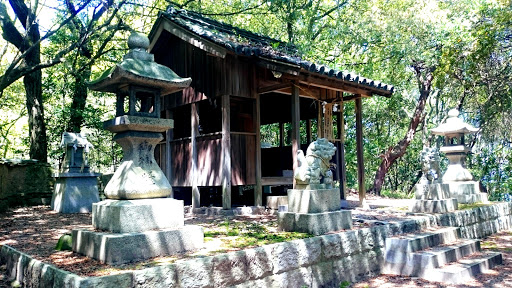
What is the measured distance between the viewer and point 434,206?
902 cm

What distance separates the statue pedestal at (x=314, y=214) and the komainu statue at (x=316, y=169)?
166mm

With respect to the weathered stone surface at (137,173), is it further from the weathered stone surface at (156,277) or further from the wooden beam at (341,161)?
the wooden beam at (341,161)

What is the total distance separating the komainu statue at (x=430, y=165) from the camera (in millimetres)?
9805

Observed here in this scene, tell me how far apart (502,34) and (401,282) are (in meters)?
8.51

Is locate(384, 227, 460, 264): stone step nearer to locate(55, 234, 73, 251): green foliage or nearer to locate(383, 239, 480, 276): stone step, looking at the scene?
locate(383, 239, 480, 276): stone step

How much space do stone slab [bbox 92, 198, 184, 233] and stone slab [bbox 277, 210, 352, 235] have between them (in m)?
2.03

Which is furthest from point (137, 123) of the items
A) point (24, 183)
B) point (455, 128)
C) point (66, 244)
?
point (455, 128)

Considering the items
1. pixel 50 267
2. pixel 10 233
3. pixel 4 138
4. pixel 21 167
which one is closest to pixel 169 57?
pixel 21 167

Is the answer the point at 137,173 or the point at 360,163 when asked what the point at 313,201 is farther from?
the point at 360,163

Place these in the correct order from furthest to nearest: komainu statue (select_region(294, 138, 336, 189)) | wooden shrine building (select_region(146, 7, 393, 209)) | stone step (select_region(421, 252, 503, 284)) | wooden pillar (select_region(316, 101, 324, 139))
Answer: wooden pillar (select_region(316, 101, 324, 139)) → wooden shrine building (select_region(146, 7, 393, 209)) → komainu statue (select_region(294, 138, 336, 189)) → stone step (select_region(421, 252, 503, 284))

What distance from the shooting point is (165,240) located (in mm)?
4773

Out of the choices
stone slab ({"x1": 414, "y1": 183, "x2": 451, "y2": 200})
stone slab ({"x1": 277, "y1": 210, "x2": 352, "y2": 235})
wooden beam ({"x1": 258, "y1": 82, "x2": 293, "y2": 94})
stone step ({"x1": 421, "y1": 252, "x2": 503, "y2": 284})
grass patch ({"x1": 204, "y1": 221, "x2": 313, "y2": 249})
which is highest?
wooden beam ({"x1": 258, "y1": 82, "x2": 293, "y2": 94})

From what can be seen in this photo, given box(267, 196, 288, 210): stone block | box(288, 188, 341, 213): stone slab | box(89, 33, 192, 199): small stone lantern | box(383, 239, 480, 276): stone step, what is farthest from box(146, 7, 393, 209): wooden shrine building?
box(89, 33, 192, 199): small stone lantern

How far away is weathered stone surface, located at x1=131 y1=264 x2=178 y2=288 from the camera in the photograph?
371 centimetres
